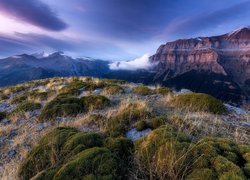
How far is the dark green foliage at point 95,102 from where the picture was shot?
11281mm

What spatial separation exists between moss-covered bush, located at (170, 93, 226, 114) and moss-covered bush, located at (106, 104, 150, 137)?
277 centimetres

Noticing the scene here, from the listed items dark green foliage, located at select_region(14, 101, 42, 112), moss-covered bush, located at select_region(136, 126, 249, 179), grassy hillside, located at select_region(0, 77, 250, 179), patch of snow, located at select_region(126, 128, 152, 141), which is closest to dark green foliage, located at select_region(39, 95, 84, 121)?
grassy hillside, located at select_region(0, 77, 250, 179)

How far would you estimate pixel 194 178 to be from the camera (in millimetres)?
3992

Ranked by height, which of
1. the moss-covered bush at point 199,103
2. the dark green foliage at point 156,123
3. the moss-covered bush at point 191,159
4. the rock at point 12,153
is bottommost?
the rock at point 12,153

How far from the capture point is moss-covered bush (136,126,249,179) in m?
4.03

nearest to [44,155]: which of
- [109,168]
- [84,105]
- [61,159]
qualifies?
[61,159]

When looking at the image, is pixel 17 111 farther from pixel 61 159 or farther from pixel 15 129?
pixel 61 159

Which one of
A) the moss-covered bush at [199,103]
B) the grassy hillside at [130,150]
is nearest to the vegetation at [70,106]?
the grassy hillside at [130,150]

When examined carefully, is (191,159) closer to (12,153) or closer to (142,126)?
(142,126)

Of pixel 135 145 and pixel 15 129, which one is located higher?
pixel 135 145

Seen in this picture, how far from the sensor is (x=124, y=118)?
852 centimetres

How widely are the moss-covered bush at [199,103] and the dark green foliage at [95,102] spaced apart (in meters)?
3.41

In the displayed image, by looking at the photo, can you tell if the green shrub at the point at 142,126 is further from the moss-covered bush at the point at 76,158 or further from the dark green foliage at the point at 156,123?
the moss-covered bush at the point at 76,158

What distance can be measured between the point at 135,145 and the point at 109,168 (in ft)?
4.53
